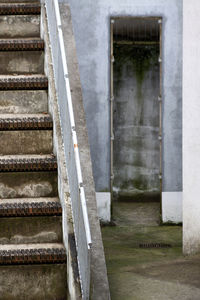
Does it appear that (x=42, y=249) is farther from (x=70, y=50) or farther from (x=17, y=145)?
(x=70, y=50)

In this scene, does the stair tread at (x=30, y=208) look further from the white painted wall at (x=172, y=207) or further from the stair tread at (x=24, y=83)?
the white painted wall at (x=172, y=207)

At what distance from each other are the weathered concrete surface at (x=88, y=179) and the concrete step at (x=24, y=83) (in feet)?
1.23

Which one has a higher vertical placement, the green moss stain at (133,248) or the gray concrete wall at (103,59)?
the gray concrete wall at (103,59)

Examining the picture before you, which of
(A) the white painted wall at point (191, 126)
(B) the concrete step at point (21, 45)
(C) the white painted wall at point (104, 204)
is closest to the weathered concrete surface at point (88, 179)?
(B) the concrete step at point (21, 45)

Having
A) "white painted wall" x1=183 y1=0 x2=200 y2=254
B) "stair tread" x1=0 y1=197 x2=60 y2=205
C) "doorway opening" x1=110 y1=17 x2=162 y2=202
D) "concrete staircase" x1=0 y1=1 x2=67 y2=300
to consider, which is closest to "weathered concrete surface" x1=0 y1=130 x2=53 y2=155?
"concrete staircase" x1=0 y1=1 x2=67 y2=300

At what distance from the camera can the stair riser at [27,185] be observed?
16.0ft

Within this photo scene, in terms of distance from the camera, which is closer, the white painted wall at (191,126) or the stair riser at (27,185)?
the stair riser at (27,185)

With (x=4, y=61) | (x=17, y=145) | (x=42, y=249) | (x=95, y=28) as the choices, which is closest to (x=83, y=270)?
(x=42, y=249)

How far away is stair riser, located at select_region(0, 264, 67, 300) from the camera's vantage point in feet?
14.5

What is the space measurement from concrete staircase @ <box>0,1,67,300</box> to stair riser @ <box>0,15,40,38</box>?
11 centimetres

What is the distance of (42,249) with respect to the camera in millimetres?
4398

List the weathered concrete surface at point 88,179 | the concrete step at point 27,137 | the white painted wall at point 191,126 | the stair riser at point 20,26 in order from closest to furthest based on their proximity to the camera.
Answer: the weathered concrete surface at point 88,179
the concrete step at point 27,137
the stair riser at point 20,26
the white painted wall at point 191,126

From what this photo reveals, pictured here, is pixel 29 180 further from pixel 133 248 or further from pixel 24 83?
pixel 133 248

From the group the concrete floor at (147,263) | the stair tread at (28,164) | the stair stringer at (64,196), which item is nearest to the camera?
the stair stringer at (64,196)
